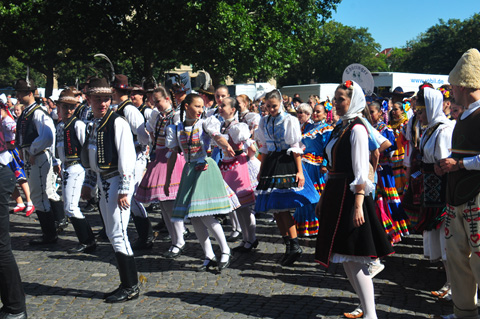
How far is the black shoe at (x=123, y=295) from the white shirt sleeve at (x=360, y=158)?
Answer: 2.37 metres

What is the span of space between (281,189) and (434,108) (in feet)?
6.62

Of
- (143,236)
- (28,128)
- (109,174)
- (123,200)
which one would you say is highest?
(28,128)

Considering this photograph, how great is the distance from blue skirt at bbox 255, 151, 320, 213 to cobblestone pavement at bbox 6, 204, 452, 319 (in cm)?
72

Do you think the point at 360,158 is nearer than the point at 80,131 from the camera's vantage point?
Yes

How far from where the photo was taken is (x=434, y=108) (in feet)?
17.1

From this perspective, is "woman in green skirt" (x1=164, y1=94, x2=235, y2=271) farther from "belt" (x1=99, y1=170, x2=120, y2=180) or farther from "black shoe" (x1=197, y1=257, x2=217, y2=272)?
"belt" (x1=99, y1=170, x2=120, y2=180)

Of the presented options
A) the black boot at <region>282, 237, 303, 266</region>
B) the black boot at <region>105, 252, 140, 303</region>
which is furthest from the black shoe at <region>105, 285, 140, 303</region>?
the black boot at <region>282, 237, 303, 266</region>

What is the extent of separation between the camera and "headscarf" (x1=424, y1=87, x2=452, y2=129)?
5.20m

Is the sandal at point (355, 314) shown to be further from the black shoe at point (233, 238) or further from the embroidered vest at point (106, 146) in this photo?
the black shoe at point (233, 238)

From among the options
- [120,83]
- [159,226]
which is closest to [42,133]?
Result: [120,83]

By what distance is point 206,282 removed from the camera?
5.76 meters

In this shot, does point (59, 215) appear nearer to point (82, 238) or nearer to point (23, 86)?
point (82, 238)

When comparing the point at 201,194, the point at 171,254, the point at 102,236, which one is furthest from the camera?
the point at 102,236

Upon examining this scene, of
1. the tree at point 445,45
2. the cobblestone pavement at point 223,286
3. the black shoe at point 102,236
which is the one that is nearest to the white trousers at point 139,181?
the cobblestone pavement at point 223,286
